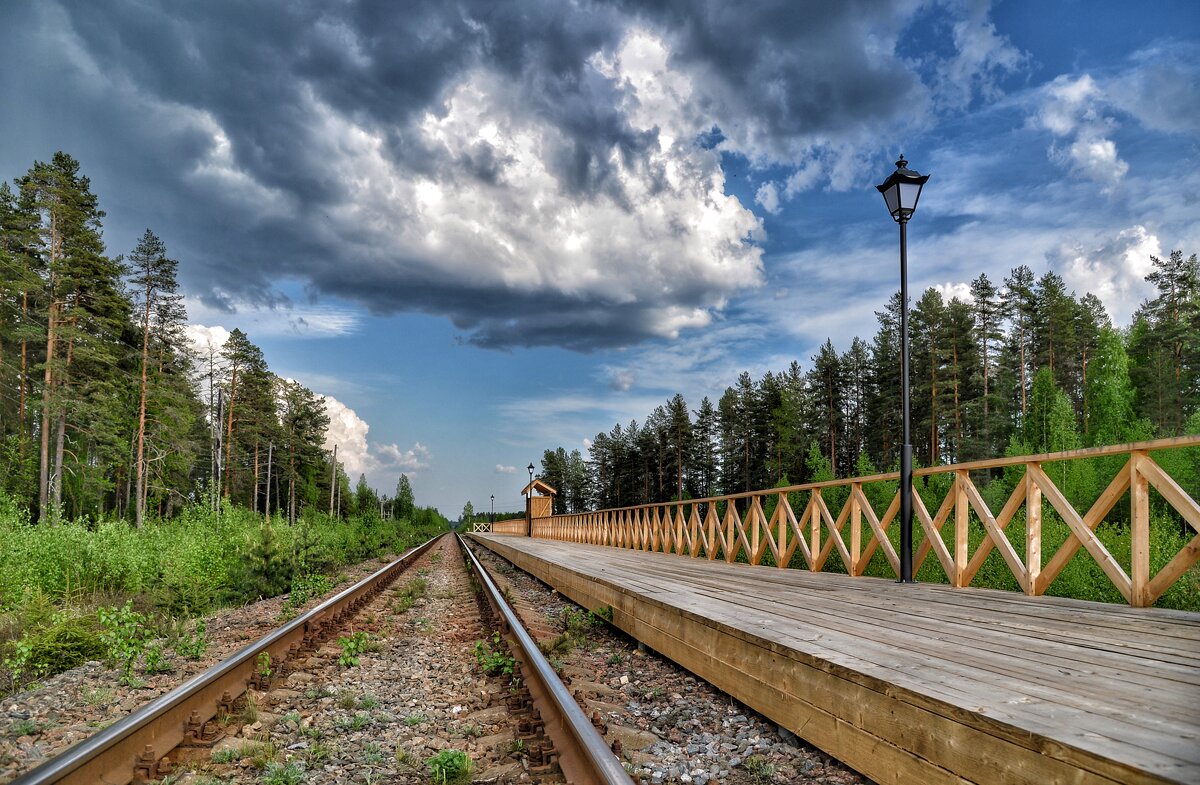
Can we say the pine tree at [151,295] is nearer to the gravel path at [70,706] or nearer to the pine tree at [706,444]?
the gravel path at [70,706]

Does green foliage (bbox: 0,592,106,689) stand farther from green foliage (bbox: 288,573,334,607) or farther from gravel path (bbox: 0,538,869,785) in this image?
green foliage (bbox: 288,573,334,607)

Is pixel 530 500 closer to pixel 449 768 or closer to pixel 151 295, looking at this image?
pixel 151 295

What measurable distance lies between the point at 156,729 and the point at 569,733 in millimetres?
1910

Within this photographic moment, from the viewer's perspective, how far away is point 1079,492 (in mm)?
27672

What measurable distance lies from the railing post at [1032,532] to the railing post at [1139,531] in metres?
0.69

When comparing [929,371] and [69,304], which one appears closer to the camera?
[69,304]

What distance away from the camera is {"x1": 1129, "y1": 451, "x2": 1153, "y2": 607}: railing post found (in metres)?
4.56

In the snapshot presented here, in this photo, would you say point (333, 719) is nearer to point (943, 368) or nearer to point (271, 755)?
point (271, 755)

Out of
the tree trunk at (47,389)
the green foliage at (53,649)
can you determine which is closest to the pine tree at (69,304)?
the tree trunk at (47,389)

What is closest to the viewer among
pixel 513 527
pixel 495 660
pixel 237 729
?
pixel 237 729

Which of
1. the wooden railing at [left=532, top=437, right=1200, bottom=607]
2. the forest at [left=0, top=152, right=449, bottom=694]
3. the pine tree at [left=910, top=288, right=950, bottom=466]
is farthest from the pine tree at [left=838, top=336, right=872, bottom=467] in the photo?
the wooden railing at [left=532, top=437, right=1200, bottom=607]

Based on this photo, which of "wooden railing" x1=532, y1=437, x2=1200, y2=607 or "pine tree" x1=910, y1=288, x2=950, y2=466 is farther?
"pine tree" x1=910, y1=288, x2=950, y2=466

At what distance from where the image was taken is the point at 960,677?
2691mm

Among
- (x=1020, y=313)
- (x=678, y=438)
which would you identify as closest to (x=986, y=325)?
(x=1020, y=313)
